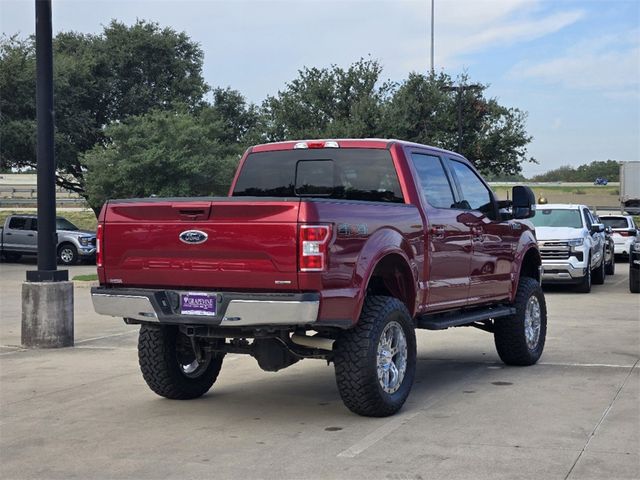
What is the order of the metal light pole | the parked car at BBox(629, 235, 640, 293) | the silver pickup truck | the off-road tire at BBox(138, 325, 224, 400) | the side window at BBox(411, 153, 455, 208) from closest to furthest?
1. the off-road tire at BBox(138, 325, 224, 400)
2. the side window at BBox(411, 153, 455, 208)
3. the metal light pole
4. the parked car at BBox(629, 235, 640, 293)
5. the silver pickup truck

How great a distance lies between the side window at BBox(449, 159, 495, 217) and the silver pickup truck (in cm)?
2270

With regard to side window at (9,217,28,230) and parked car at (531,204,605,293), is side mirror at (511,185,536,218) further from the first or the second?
side window at (9,217,28,230)

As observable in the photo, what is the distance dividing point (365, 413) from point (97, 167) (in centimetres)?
2561

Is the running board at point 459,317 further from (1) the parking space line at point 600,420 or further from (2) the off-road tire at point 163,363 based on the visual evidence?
(2) the off-road tire at point 163,363

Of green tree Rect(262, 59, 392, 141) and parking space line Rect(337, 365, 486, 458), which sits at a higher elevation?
green tree Rect(262, 59, 392, 141)

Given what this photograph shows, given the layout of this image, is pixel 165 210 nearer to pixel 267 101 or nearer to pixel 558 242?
pixel 558 242

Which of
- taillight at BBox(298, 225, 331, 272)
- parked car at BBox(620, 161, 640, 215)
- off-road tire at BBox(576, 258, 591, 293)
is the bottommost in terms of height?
off-road tire at BBox(576, 258, 591, 293)

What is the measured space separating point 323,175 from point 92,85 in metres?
31.0

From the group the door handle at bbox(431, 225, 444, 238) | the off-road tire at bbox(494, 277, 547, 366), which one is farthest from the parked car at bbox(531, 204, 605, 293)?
the door handle at bbox(431, 225, 444, 238)

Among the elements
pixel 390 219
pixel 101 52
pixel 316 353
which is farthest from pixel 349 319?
pixel 101 52

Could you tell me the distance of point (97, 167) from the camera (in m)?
31.2

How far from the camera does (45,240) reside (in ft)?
36.1

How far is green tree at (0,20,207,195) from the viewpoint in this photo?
109 feet

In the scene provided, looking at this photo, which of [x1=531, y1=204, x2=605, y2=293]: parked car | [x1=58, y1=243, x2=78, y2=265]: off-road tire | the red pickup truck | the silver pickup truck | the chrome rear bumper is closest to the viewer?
the chrome rear bumper
